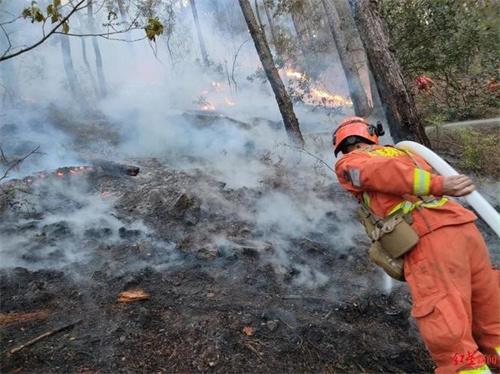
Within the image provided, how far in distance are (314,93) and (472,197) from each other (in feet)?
60.0

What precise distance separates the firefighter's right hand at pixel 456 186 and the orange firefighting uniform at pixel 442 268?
46mm

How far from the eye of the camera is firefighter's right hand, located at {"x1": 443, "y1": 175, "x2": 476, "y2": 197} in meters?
2.72

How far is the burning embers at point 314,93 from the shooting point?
1717cm

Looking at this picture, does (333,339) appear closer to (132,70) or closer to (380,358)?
(380,358)

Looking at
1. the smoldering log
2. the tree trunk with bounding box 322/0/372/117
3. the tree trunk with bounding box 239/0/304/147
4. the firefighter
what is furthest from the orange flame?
the firefighter

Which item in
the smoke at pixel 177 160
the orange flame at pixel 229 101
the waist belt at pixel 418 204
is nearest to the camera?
the waist belt at pixel 418 204

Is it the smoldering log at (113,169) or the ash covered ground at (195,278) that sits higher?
the smoldering log at (113,169)

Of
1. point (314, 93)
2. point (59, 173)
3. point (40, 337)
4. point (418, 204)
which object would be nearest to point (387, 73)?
point (418, 204)

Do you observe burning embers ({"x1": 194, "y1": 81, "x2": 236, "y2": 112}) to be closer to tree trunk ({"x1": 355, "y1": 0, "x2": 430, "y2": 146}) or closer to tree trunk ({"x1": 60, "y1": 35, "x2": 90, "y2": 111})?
tree trunk ({"x1": 60, "y1": 35, "x2": 90, "y2": 111})

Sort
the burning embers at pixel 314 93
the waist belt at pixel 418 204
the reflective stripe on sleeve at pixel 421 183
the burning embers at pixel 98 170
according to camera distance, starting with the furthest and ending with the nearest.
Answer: the burning embers at pixel 314 93 → the burning embers at pixel 98 170 → the waist belt at pixel 418 204 → the reflective stripe on sleeve at pixel 421 183

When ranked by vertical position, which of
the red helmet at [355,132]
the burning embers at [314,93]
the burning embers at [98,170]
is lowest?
the burning embers at [314,93]

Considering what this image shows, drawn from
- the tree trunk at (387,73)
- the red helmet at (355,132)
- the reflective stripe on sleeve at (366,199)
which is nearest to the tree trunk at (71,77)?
the tree trunk at (387,73)

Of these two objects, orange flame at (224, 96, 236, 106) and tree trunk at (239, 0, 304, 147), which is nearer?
tree trunk at (239, 0, 304, 147)

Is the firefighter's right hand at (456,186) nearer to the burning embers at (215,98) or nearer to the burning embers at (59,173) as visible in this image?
the burning embers at (59,173)
